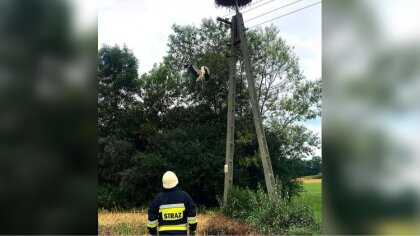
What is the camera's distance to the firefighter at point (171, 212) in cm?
459

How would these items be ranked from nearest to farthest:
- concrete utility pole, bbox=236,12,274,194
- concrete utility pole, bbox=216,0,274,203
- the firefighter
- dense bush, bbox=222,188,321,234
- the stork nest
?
1. the firefighter
2. dense bush, bbox=222,188,321,234
3. concrete utility pole, bbox=236,12,274,194
4. concrete utility pole, bbox=216,0,274,203
5. the stork nest

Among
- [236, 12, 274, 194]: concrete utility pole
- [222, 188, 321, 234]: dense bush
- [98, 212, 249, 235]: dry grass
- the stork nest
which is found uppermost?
the stork nest

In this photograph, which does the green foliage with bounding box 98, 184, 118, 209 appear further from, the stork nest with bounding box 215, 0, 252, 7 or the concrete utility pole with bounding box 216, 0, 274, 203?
the stork nest with bounding box 215, 0, 252, 7

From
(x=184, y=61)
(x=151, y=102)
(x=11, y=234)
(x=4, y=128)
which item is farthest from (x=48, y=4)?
(x=184, y=61)

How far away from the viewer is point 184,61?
1819cm

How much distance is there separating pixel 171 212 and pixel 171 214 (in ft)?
0.08

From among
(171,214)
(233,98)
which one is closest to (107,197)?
(233,98)

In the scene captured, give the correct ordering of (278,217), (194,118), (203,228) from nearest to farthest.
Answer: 1. (278,217)
2. (203,228)
3. (194,118)

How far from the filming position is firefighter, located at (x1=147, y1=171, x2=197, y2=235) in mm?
4594

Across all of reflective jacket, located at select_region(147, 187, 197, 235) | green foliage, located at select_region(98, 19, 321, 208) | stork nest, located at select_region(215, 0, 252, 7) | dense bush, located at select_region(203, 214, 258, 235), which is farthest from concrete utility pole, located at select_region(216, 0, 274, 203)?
reflective jacket, located at select_region(147, 187, 197, 235)

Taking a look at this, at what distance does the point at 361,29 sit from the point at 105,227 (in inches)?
310

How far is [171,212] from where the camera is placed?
15.1 ft

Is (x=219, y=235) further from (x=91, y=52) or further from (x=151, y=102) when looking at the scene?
(x=151, y=102)

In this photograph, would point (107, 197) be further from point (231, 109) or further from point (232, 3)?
point (232, 3)
